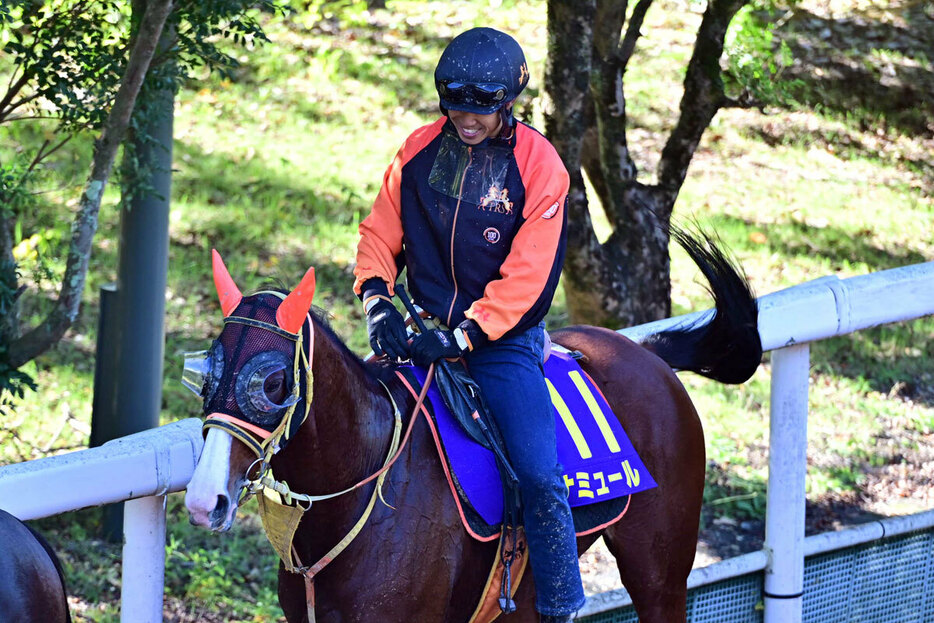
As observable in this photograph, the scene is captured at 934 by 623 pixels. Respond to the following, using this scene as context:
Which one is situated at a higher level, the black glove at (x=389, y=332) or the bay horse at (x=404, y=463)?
the black glove at (x=389, y=332)

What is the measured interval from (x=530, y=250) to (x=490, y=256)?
0.65 feet

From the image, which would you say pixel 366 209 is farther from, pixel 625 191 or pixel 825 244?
pixel 825 244

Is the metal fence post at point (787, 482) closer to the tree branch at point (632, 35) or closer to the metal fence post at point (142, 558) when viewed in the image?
the metal fence post at point (142, 558)

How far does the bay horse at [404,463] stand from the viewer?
2.96 meters

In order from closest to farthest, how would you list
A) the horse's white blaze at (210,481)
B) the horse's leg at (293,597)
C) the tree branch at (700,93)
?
the horse's white blaze at (210,481) < the horse's leg at (293,597) < the tree branch at (700,93)

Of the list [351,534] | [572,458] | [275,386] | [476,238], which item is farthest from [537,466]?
[275,386]

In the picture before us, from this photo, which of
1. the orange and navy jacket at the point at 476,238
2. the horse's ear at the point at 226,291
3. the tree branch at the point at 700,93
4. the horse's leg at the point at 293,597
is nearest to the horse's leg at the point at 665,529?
the orange and navy jacket at the point at 476,238

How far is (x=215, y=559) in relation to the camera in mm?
5625

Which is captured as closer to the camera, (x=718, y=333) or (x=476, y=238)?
(x=476, y=238)

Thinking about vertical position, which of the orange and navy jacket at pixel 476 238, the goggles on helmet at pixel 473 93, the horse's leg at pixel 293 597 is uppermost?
the goggles on helmet at pixel 473 93

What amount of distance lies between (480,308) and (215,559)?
2802mm

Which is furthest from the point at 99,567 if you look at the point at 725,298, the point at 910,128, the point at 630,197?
the point at 910,128

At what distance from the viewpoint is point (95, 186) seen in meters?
4.90

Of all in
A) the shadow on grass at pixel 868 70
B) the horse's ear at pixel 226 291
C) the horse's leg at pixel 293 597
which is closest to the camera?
the horse's ear at pixel 226 291
